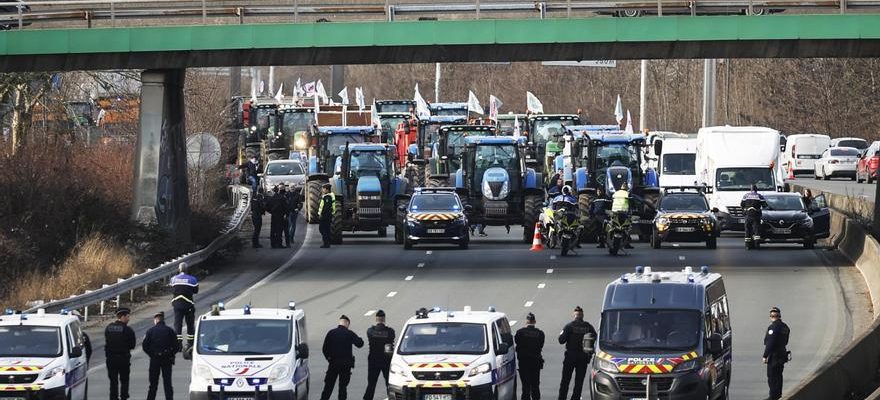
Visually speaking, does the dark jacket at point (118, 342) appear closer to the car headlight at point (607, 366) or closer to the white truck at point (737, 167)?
the car headlight at point (607, 366)

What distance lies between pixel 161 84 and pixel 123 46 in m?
2.18

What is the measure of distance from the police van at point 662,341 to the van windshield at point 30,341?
6938 mm

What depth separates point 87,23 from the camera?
136 ft

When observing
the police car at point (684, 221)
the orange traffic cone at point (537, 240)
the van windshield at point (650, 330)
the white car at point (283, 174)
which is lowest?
the van windshield at point (650, 330)

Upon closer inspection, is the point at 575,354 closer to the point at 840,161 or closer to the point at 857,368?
the point at 857,368

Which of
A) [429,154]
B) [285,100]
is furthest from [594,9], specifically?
[285,100]

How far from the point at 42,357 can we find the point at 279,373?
3.01m

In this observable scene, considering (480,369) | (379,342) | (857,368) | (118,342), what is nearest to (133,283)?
(118,342)

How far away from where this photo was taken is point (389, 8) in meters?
40.8

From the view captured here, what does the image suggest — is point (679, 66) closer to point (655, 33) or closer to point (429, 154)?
point (429, 154)

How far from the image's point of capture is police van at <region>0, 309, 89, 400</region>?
2197 cm

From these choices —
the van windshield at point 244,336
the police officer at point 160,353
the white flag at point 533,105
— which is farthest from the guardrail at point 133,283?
the white flag at point 533,105

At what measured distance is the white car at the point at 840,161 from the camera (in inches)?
3036

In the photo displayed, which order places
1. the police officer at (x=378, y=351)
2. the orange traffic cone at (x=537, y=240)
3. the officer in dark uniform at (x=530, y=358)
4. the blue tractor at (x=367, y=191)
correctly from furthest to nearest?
the blue tractor at (x=367, y=191), the orange traffic cone at (x=537, y=240), the officer in dark uniform at (x=530, y=358), the police officer at (x=378, y=351)
